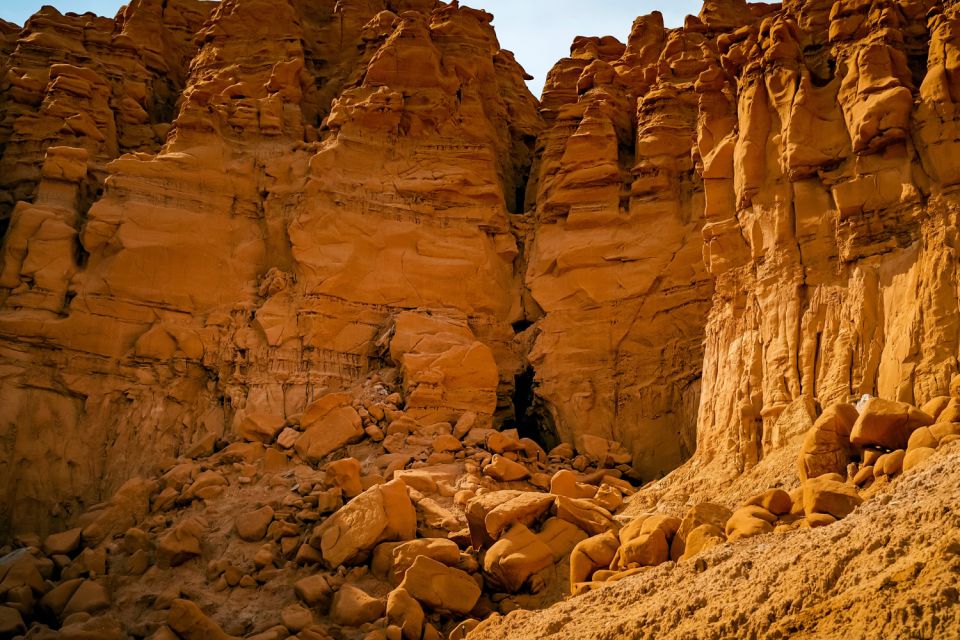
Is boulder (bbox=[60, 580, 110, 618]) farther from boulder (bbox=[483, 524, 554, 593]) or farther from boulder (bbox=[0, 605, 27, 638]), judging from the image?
boulder (bbox=[483, 524, 554, 593])

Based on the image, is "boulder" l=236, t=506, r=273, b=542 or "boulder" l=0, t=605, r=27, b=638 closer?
"boulder" l=0, t=605, r=27, b=638

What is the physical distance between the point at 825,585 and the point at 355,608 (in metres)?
8.51

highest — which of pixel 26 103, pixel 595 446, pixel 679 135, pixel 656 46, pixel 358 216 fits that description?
pixel 656 46

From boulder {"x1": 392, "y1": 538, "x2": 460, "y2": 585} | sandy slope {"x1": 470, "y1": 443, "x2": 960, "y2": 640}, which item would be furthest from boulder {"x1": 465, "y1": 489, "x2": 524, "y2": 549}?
sandy slope {"x1": 470, "y1": 443, "x2": 960, "y2": 640}

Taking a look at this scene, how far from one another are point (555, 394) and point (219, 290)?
31.8 feet

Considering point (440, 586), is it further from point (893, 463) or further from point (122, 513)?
point (122, 513)

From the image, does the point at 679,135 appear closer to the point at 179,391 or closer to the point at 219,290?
the point at 219,290

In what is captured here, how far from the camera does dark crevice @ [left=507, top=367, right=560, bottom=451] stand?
23.7 meters

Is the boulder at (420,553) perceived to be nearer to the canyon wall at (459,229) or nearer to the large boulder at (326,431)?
the canyon wall at (459,229)

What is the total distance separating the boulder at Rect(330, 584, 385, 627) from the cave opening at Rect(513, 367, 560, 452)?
984cm

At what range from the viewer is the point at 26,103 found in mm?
27062

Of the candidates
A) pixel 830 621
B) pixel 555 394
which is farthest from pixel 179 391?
pixel 830 621

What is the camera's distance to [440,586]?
1389cm

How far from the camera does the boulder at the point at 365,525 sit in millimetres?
15562
